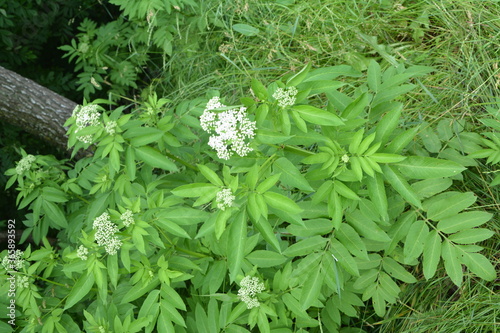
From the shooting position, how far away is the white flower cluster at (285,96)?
143 cm

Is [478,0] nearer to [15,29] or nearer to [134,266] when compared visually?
[134,266]

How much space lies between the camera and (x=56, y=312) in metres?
1.92

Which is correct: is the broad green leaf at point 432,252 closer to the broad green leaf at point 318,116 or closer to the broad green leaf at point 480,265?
the broad green leaf at point 480,265

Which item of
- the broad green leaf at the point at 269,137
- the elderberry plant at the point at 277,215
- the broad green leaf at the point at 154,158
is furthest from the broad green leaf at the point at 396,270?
the broad green leaf at the point at 154,158

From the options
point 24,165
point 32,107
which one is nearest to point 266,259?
point 24,165

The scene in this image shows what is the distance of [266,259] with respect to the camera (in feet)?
6.11

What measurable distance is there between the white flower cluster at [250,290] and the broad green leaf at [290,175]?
0.47m

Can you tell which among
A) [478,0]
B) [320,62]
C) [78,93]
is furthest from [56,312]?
[78,93]

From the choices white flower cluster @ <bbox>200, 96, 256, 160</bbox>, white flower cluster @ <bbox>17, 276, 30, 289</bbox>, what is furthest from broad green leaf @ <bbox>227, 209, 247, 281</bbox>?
white flower cluster @ <bbox>17, 276, 30, 289</bbox>

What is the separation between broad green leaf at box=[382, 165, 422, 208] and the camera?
150 cm

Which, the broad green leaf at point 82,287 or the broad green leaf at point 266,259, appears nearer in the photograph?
the broad green leaf at point 82,287

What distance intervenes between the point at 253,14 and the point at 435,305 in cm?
216

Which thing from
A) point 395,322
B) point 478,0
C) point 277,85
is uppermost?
point 277,85

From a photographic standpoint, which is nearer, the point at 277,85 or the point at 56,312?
the point at 277,85
